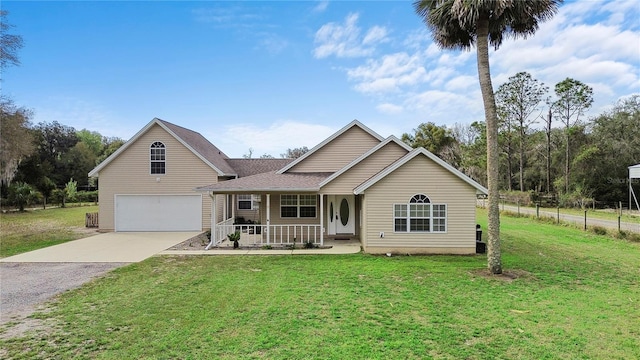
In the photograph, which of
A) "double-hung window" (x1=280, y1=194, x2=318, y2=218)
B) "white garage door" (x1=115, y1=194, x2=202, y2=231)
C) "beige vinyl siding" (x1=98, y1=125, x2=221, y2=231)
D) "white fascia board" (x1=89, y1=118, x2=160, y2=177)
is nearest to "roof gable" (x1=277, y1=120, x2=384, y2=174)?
"double-hung window" (x1=280, y1=194, x2=318, y2=218)

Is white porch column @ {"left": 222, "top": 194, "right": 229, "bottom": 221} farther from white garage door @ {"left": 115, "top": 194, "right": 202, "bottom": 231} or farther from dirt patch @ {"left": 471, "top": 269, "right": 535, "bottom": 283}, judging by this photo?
dirt patch @ {"left": 471, "top": 269, "right": 535, "bottom": 283}

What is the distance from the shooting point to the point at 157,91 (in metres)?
24.1

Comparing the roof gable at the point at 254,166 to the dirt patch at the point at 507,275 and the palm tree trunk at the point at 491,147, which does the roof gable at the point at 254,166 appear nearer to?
the palm tree trunk at the point at 491,147

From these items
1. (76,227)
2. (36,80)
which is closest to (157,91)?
(36,80)

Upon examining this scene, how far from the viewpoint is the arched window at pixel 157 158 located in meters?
19.2

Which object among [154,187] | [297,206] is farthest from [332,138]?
[154,187]

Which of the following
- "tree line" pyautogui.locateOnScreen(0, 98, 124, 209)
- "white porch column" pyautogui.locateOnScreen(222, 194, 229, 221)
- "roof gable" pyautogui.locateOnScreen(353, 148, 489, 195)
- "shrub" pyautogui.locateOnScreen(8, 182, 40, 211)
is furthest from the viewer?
"shrub" pyautogui.locateOnScreen(8, 182, 40, 211)

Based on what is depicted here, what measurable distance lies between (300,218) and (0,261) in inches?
449

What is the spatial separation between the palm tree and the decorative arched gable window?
2.88 metres

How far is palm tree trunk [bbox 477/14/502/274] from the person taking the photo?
9.54 m

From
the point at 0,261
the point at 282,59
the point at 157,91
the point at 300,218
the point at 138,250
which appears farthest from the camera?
the point at 157,91

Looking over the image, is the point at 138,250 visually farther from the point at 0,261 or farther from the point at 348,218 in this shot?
the point at 348,218

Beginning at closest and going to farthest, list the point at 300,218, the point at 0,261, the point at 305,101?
1. the point at 0,261
2. the point at 300,218
3. the point at 305,101

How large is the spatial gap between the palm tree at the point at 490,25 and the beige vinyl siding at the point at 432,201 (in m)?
2.68
